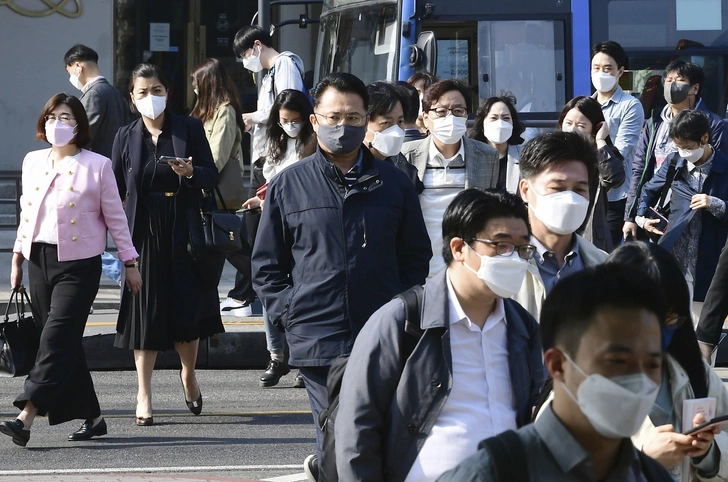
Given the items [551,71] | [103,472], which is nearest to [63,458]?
[103,472]

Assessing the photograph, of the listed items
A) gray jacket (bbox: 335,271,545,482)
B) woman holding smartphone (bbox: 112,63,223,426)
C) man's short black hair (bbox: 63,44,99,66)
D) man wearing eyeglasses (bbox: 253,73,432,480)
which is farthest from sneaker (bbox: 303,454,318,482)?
man's short black hair (bbox: 63,44,99,66)

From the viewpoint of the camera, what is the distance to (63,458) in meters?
6.59

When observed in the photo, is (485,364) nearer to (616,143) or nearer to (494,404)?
(494,404)

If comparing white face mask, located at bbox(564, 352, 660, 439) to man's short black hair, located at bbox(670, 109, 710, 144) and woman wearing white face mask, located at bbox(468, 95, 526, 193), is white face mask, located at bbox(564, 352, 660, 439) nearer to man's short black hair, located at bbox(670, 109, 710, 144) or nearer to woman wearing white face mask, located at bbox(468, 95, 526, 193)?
woman wearing white face mask, located at bbox(468, 95, 526, 193)

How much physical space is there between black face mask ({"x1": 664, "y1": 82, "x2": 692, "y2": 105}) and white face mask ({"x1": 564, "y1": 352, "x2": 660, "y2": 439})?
814 centimetres

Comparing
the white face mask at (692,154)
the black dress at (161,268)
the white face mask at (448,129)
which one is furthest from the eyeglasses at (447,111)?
the white face mask at (692,154)

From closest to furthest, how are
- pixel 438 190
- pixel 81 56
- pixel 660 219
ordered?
pixel 438 190
pixel 660 219
pixel 81 56

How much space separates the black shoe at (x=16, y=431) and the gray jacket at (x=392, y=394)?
3.45 metres

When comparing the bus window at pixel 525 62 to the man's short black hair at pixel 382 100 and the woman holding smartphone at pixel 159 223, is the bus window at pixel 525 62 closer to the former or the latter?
the man's short black hair at pixel 382 100

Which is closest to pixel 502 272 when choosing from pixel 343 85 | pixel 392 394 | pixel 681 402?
pixel 392 394

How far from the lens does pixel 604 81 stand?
1023 cm

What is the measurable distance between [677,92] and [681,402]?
23.8 feet

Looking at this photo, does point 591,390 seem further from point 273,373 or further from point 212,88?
point 212,88

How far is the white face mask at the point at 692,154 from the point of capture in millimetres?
8531
